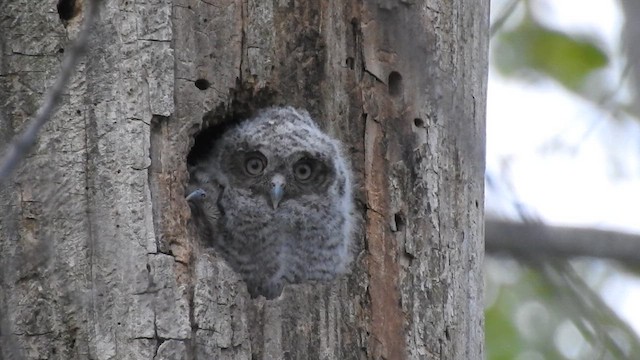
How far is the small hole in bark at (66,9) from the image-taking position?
10.4ft

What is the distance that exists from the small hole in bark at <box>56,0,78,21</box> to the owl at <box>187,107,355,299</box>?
851 mm

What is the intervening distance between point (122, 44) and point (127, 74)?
0.33 feet

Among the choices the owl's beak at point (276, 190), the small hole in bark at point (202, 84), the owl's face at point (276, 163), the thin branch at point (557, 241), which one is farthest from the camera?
the owl's beak at point (276, 190)

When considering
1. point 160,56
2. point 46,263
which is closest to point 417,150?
point 160,56

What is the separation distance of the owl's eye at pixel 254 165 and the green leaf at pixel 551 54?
2.38m

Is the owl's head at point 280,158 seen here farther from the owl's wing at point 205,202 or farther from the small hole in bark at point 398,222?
the small hole in bark at point 398,222

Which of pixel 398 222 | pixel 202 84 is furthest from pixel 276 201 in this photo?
pixel 202 84

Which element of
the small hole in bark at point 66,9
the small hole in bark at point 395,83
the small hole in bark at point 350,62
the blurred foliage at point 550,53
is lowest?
the small hole in bark at point 395,83

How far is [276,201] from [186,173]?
90 centimetres

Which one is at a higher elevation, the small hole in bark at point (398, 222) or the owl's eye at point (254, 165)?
the owl's eye at point (254, 165)

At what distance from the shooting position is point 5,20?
314 centimetres

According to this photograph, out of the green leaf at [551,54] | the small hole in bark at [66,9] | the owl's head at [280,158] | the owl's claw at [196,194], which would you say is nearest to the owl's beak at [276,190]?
the owl's head at [280,158]

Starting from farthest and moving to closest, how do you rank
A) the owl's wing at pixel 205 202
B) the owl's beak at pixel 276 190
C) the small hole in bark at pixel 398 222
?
1. the owl's beak at pixel 276 190
2. the owl's wing at pixel 205 202
3. the small hole in bark at pixel 398 222

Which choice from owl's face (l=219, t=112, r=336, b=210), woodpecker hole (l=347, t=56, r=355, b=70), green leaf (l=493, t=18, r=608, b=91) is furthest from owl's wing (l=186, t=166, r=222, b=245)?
green leaf (l=493, t=18, r=608, b=91)
